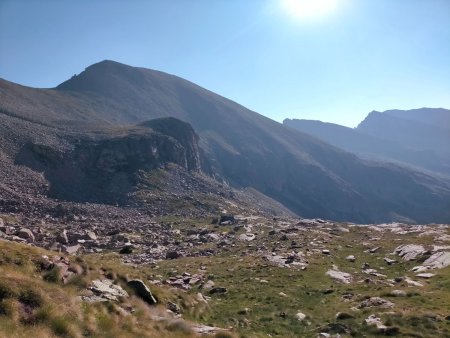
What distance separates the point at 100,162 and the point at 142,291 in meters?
121

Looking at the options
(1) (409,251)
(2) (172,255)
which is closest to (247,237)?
(2) (172,255)

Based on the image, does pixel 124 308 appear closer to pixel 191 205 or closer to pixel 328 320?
pixel 328 320

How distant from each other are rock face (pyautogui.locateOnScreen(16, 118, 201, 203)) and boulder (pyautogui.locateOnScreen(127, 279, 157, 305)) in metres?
91.9

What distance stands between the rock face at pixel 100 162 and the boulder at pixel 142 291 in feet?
302

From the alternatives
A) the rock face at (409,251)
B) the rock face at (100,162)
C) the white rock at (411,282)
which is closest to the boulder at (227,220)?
the rock face at (100,162)

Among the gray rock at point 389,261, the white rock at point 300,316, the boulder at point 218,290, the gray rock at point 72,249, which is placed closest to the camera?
the white rock at point 300,316

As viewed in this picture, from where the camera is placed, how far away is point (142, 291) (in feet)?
73.9

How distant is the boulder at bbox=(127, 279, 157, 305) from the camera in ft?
73.2

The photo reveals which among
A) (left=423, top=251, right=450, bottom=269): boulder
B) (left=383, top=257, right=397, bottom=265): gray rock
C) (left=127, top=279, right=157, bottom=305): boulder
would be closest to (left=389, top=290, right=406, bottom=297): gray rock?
(left=423, top=251, right=450, bottom=269): boulder

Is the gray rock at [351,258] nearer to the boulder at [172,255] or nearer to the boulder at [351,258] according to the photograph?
the boulder at [351,258]

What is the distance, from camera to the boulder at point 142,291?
22.3 m

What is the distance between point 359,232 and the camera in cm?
7325

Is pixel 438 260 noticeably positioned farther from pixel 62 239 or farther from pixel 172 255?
pixel 62 239

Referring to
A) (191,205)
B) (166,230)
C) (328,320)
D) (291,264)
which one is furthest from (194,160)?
(328,320)
